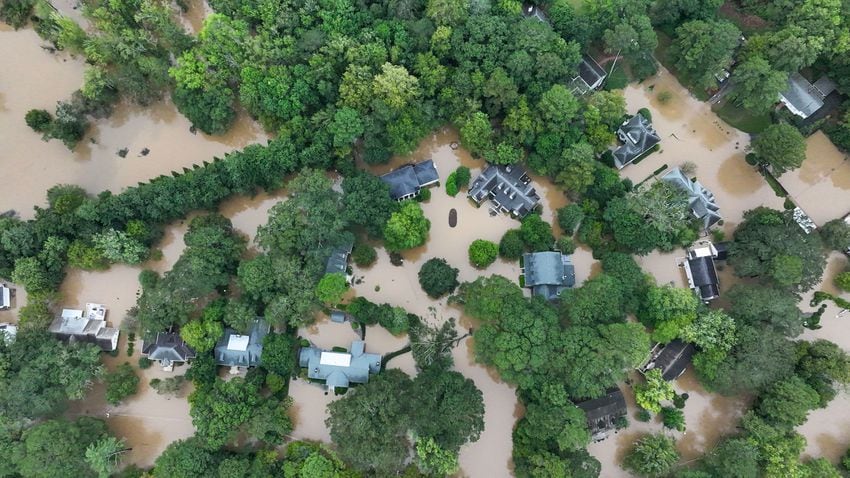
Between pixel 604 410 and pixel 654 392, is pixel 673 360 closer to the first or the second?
pixel 654 392

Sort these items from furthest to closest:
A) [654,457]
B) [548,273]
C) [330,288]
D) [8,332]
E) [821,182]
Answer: [821,182]
[548,273]
[8,332]
[330,288]
[654,457]

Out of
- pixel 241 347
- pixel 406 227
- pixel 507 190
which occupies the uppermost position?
pixel 507 190

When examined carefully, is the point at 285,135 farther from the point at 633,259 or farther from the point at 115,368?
the point at 633,259

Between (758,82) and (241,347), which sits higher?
(758,82)

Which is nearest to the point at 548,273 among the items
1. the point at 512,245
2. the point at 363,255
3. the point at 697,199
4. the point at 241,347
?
the point at 512,245

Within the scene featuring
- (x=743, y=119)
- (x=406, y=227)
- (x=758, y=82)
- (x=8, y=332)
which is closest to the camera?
(x=8, y=332)

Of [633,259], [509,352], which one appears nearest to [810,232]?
[633,259]

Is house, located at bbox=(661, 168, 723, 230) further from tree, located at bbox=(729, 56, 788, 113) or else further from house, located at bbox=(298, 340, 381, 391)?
house, located at bbox=(298, 340, 381, 391)
